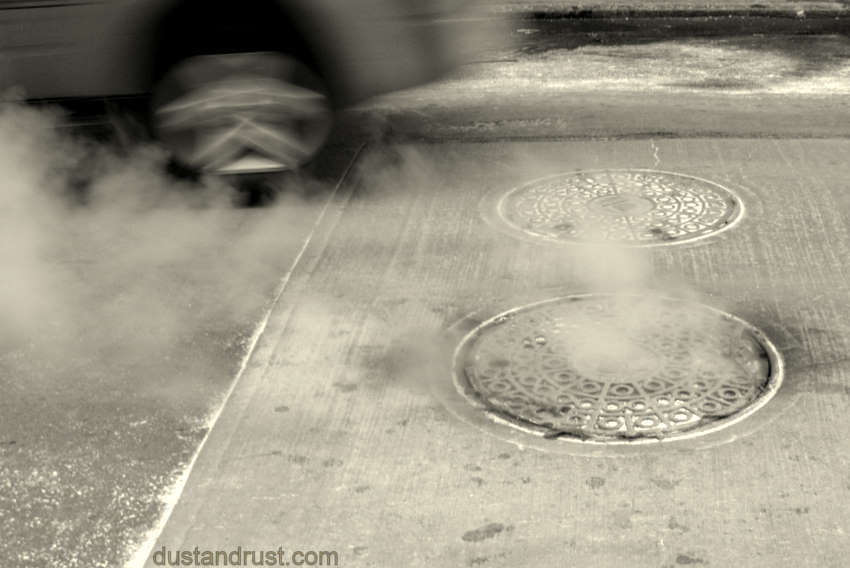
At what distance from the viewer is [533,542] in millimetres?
3662

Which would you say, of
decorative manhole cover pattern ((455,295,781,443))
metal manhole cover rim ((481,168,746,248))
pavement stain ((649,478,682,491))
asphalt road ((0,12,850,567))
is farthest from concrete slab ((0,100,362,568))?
pavement stain ((649,478,682,491))

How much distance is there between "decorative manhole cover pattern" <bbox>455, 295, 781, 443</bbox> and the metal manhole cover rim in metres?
0.67

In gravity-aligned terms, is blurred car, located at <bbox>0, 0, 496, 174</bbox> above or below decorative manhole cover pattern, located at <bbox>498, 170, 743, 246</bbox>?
above

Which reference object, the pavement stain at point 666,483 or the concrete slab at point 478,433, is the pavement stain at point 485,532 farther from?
the pavement stain at point 666,483

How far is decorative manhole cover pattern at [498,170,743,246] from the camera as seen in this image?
233 inches

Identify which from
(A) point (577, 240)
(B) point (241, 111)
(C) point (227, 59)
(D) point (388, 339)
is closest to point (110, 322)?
(D) point (388, 339)

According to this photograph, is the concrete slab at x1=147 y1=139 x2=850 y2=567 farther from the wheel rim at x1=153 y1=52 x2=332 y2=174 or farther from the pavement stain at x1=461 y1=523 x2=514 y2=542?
the wheel rim at x1=153 y1=52 x2=332 y2=174

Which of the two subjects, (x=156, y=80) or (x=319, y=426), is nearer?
(x=319, y=426)

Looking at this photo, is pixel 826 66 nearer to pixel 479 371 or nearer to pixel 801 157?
pixel 801 157

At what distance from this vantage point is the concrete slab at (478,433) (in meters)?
3.69

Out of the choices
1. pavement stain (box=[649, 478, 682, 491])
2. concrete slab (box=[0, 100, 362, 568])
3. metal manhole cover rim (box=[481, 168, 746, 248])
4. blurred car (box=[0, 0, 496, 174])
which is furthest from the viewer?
blurred car (box=[0, 0, 496, 174])

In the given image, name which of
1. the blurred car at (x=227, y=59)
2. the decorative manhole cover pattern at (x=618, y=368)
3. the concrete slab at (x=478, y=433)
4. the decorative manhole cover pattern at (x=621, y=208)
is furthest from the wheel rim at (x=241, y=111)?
the decorative manhole cover pattern at (x=618, y=368)

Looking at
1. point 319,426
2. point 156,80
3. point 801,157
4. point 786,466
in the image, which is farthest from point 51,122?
point 786,466

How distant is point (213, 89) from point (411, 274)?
5.37 ft
